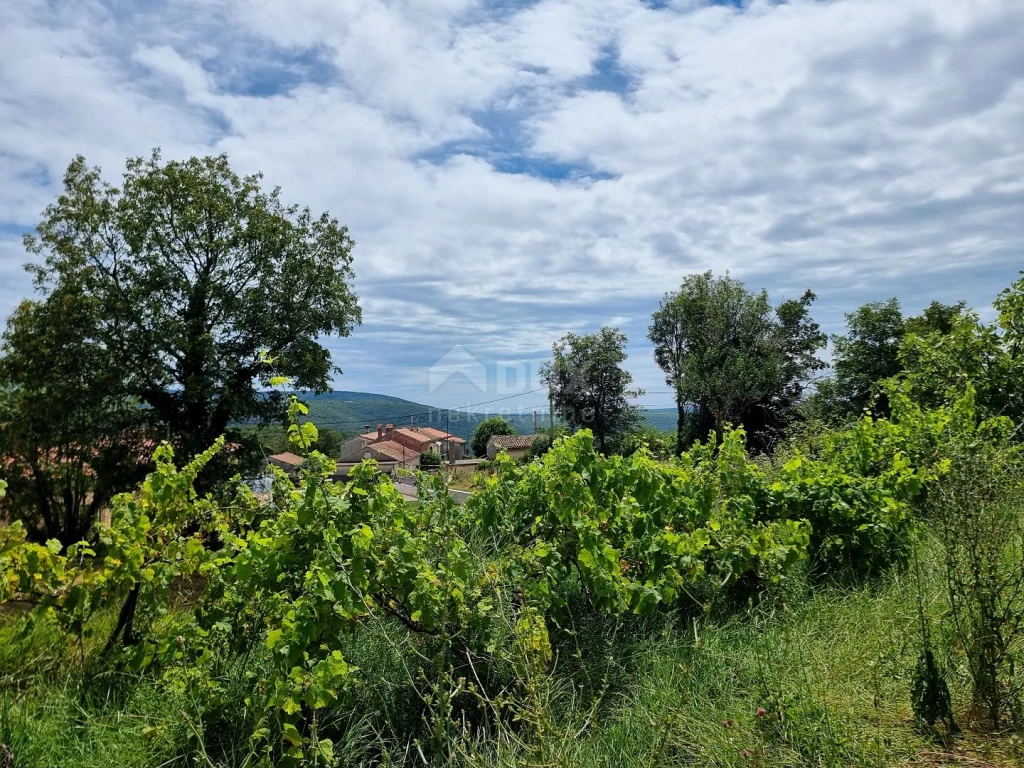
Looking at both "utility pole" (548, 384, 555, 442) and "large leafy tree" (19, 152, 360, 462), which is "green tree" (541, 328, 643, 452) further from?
"large leafy tree" (19, 152, 360, 462)

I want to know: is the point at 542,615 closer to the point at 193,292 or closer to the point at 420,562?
the point at 420,562

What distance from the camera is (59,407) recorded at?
15.4 meters

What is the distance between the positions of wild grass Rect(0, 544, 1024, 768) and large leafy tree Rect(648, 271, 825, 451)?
29.3 metres

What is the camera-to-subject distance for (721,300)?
35.4 metres

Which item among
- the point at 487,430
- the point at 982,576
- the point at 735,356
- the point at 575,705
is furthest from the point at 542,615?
the point at 487,430

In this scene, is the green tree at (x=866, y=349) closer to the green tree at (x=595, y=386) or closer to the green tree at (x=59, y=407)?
the green tree at (x=595, y=386)

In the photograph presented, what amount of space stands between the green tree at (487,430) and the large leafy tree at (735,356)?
2446cm

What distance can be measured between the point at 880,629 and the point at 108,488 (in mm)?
17575

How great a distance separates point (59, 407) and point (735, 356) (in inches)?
1139

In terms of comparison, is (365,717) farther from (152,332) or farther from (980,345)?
(152,332)

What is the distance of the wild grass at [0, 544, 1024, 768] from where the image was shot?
6.98ft

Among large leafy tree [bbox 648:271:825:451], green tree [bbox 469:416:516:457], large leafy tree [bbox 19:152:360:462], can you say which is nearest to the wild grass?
large leafy tree [bbox 19:152:360:462]

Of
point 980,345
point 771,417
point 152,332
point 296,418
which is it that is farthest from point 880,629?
point 771,417

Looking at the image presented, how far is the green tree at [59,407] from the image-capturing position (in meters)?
15.5
